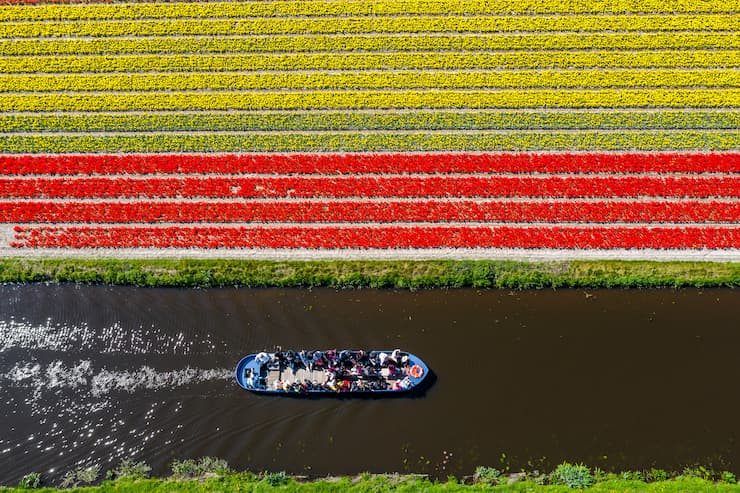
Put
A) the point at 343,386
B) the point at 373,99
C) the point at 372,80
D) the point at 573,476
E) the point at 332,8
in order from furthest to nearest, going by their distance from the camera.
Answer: the point at 332,8
the point at 372,80
the point at 373,99
the point at 343,386
the point at 573,476

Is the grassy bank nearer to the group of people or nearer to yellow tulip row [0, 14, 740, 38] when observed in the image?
the group of people

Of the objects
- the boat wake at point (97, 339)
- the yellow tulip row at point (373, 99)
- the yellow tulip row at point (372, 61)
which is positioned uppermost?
the yellow tulip row at point (372, 61)

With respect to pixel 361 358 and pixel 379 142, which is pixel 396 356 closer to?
pixel 361 358

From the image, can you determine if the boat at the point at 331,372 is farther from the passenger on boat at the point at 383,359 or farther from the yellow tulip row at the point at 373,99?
the yellow tulip row at the point at 373,99

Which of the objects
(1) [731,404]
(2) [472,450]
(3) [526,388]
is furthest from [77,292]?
(1) [731,404]

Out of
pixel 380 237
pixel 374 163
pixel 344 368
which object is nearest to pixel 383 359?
pixel 344 368

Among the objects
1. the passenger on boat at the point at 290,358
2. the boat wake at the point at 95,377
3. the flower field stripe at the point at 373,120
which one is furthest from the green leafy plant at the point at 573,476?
the flower field stripe at the point at 373,120

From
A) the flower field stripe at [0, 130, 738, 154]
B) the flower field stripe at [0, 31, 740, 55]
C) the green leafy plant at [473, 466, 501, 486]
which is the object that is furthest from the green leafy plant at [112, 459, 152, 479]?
the flower field stripe at [0, 31, 740, 55]
